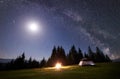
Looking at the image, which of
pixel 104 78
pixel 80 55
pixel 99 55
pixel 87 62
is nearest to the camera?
pixel 104 78

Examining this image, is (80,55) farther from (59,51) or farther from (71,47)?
(59,51)

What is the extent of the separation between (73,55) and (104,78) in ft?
265

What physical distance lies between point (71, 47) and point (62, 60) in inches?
660

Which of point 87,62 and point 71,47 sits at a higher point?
point 71,47

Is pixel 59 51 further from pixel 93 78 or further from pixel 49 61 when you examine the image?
pixel 93 78

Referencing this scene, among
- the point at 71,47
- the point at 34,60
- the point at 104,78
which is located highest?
the point at 71,47

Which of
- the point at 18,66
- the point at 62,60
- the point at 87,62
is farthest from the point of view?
the point at 62,60

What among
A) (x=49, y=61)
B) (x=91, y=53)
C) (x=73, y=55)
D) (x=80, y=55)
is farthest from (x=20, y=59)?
(x=91, y=53)

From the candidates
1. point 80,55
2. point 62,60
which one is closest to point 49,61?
point 62,60

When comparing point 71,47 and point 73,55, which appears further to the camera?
point 71,47

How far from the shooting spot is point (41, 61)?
115m

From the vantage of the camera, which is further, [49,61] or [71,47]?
[71,47]

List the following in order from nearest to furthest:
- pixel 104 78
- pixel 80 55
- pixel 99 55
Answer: pixel 104 78, pixel 80 55, pixel 99 55

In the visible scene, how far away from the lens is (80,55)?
341 feet
